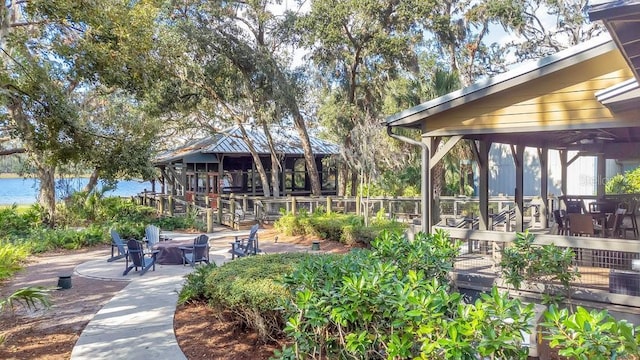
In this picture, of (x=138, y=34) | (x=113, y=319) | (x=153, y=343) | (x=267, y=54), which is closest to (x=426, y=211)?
(x=153, y=343)

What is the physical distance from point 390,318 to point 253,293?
2.50 metres

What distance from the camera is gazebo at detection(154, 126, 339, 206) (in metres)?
22.6

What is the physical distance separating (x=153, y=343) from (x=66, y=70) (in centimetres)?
828

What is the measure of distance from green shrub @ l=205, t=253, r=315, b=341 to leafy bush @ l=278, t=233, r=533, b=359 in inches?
41.5

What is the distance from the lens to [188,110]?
21703mm

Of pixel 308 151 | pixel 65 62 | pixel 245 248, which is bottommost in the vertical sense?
pixel 245 248

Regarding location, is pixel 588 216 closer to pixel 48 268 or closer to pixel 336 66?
pixel 48 268

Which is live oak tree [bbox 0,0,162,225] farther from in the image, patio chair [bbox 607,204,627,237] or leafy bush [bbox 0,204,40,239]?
patio chair [bbox 607,204,627,237]

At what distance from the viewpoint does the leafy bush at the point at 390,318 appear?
2477mm

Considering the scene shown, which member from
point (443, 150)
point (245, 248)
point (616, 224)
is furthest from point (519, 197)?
point (245, 248)

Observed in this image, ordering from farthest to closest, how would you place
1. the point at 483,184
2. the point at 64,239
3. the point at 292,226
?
the point at 292,226
the point at 64,239
the point at 483,184

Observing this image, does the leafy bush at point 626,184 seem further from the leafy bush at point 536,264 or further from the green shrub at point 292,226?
the leafy bush at point 536,264

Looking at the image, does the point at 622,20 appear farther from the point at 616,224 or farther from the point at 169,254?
the point at 169,254

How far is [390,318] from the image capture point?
9.91 ft
